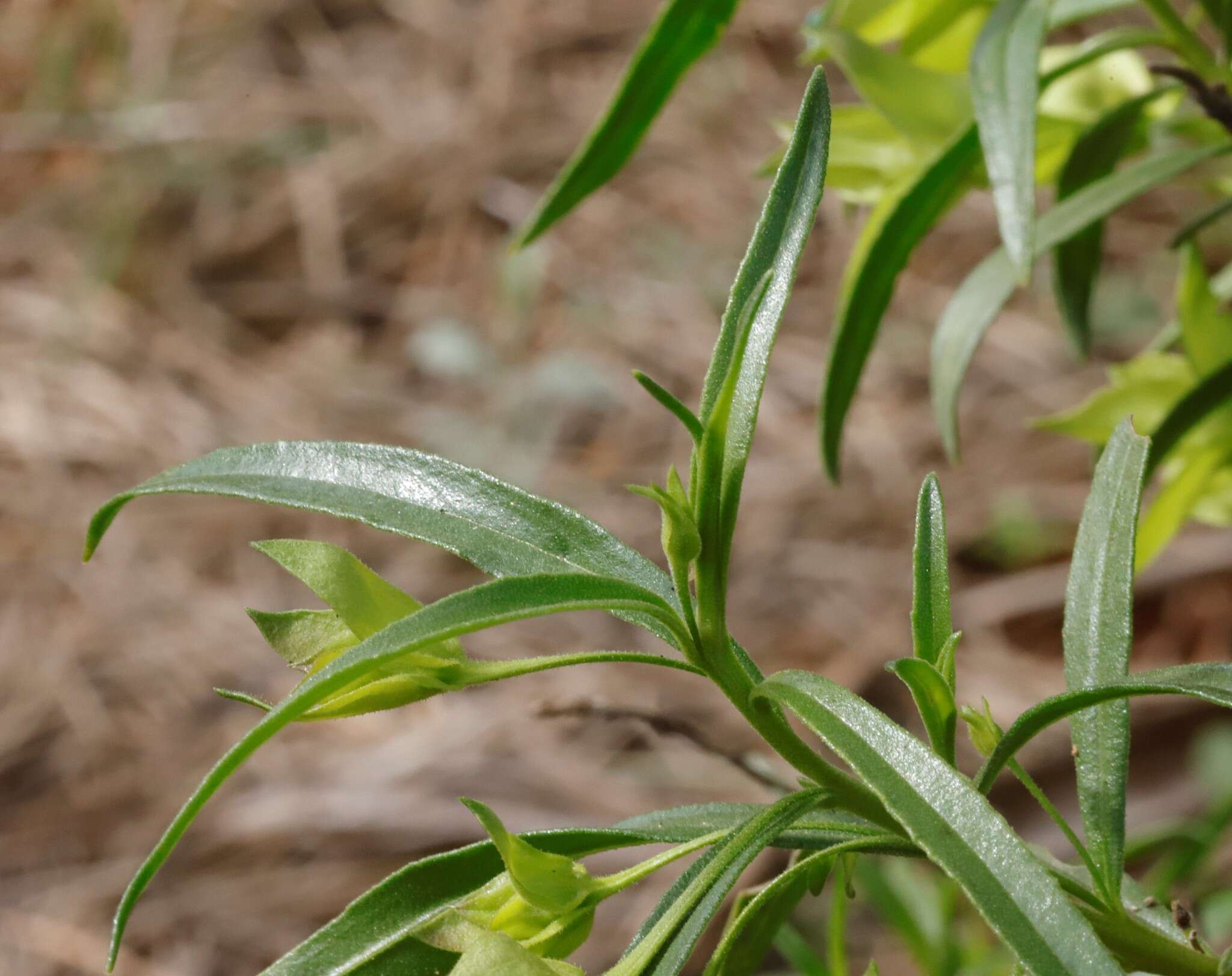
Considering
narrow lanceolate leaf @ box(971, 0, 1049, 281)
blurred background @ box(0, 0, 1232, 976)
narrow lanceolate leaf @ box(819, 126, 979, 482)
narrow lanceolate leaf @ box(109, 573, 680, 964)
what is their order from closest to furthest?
narrow lanceolate leaf @ box(109, 573, 680, 964), narrow lanceolate leaf @ box(971, 0, 1049, 281), narrow lanceolate leaf @ box(819, 126, 979, 482), blurred background @ box(0, 0, 1232, 976)

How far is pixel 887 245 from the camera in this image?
706 mm

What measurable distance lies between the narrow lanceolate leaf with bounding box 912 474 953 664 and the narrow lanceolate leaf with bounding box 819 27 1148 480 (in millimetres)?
247

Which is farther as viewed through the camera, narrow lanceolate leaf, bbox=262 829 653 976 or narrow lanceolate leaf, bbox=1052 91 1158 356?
narrow lanceolate leaf, bbox=1052 91 1158 356

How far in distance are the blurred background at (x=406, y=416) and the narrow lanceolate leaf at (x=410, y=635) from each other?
1.16 meters

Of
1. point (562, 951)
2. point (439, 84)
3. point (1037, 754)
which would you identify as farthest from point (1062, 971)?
point (439, 84)

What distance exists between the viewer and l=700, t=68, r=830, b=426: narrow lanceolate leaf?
1.42 feet

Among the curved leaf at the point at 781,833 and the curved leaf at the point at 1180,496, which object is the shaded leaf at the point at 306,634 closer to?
the curved leaf at the point at 781,833

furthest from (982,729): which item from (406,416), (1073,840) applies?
(406,416)

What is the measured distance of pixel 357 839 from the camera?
6.77 feet

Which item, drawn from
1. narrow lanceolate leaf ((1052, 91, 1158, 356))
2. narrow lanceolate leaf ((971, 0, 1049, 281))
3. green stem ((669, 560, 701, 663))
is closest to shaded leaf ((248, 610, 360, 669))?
green stem ((669, 560, 701, 663))

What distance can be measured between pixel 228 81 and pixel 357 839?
233 centimetres

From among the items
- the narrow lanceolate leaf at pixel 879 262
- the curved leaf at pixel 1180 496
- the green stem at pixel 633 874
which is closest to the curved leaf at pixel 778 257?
the green stem at pixel 633 874

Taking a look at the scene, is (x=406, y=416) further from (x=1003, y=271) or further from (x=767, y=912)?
(x=767, y=912)

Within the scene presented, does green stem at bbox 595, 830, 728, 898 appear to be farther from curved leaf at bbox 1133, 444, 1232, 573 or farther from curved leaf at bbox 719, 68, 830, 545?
curved leaf at bbox 1133, 444, 1232, 573
